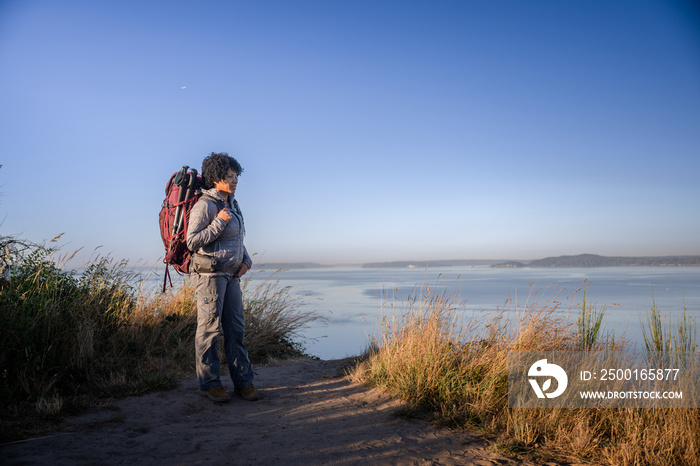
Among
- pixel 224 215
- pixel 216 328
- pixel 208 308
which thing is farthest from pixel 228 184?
pixel 216 328

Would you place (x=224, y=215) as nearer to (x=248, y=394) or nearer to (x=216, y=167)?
(x=216, y=167)

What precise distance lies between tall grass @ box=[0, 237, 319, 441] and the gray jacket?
1625mm

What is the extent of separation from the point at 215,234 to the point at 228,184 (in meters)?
0.61

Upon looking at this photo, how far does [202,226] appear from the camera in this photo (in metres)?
4.11

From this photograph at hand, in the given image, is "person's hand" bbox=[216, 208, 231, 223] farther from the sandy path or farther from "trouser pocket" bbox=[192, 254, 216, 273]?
the sandy path

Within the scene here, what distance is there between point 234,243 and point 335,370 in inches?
105

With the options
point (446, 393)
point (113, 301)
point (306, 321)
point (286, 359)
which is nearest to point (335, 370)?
point (286, 359)

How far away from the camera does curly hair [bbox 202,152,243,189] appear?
4.34 m

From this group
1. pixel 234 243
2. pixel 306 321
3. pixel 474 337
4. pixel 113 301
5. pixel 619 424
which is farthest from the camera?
pixel 306 321

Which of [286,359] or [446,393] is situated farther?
[286,359]

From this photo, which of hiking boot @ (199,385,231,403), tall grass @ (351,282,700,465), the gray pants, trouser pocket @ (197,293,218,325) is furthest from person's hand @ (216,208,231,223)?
tall grass @ (351,282,700,465)

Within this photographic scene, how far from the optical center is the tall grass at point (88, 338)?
3.91m

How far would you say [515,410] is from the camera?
3648 mm

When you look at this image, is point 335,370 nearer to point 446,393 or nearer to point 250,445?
point 446,393
